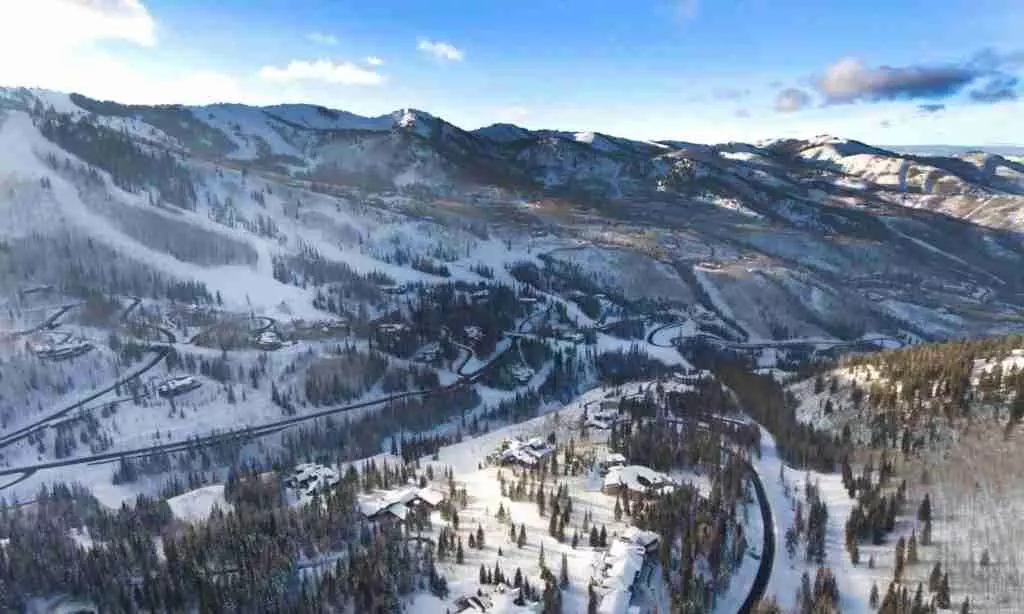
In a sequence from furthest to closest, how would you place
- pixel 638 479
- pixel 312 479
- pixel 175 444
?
1. pixel 175 444
2. pixel 312 479
3. pixel 638 479

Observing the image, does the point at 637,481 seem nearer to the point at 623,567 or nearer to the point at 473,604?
the point at 623,567

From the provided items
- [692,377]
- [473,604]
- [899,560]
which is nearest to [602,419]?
[692,377]

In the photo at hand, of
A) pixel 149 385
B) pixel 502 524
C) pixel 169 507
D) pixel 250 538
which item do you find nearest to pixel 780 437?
pixel 502 524

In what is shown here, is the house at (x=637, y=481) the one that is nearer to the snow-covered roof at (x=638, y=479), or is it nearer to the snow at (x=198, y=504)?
the snow-covered roof at (x=638, y=479)

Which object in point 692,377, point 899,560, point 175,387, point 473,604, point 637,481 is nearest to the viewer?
point 473,604

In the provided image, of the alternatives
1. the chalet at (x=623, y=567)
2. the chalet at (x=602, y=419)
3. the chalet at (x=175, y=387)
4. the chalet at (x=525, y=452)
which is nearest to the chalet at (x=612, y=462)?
the chalet at (x=525, y=452)

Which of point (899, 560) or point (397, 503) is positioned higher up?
point (899, 560)

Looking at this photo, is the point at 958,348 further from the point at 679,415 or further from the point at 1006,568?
the point at 1006,568
